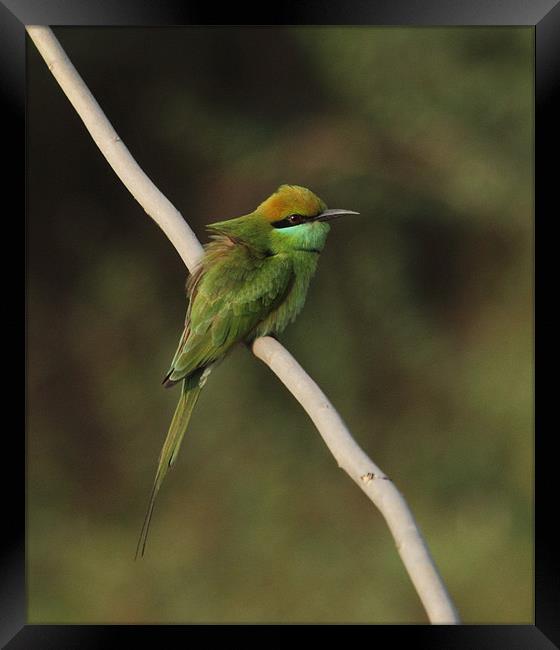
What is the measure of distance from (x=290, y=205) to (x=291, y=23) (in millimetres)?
482

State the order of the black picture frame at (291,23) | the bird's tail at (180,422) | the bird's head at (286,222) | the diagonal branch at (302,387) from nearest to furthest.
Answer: the diagonal branch at (302,387) < the black picture frame at (291,23) < the bird's tail at (180,422) < the bird's head at (286,222)

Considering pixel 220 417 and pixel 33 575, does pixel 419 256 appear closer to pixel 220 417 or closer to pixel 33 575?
pixel 220 417

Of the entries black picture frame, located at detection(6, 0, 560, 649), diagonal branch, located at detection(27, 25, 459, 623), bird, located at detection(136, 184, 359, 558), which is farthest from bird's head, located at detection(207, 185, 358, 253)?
black picture frame, located at detection(6, 0, 560, 649)

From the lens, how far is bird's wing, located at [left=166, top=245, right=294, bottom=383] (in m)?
2.23

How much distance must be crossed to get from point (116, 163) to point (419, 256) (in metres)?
1.55

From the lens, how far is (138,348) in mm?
3252

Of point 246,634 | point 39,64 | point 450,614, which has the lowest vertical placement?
point 246,634

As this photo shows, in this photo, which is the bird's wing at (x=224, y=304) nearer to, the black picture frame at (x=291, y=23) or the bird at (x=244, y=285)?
the bird at (x=244, y=285)

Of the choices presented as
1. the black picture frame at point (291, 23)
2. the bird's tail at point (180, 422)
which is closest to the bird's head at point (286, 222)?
the bird's tail at point (180, 422)

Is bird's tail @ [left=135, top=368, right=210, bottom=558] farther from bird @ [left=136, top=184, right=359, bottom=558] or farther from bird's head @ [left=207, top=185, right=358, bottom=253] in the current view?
bird's head @ [left=207, top=185, right=358, bottom=253]

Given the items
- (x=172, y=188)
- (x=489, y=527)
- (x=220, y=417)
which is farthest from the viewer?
(x=220, y=417)

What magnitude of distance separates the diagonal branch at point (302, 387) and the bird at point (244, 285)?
8cm

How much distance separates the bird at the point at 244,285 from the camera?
87.8 inches
